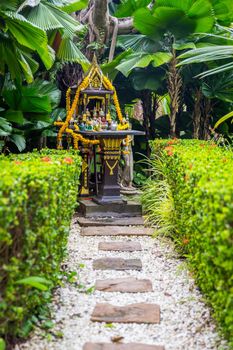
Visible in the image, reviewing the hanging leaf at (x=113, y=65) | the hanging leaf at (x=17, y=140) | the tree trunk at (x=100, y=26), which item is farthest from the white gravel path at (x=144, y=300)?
the tree trunk at (x=100, y=26)

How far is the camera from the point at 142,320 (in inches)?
142

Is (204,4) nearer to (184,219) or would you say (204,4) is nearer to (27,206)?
(184,219)

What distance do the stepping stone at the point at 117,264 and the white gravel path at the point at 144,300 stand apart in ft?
0.25

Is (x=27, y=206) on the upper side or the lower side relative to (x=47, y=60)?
lower

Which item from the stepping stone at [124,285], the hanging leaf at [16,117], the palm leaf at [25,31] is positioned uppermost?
the palm leaf at [25,31]

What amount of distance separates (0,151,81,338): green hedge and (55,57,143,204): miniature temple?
3947mm

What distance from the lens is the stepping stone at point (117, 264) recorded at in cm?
490

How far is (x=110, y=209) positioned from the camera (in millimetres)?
7305

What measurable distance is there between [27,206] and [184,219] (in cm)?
211

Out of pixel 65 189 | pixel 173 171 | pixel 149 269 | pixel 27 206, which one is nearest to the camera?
pixel 27 206

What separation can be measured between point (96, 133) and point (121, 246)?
7.16ft

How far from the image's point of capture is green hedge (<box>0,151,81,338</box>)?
2609 mm

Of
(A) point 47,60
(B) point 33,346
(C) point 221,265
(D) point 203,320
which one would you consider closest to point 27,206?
(B) point 33,346

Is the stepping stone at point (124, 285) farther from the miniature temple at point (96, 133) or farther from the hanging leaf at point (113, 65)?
the hanging leaf at point (113, 65)
